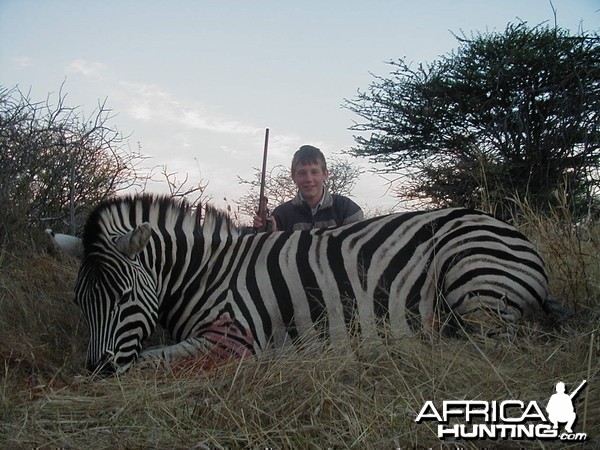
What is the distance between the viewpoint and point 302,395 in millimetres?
1784

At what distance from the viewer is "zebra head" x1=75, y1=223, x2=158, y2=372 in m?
2.38

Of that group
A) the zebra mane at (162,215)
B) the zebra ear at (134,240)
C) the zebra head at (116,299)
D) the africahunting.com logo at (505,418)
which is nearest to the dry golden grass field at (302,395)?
the africahunting.com logo at (505,418)

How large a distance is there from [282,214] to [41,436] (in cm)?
322

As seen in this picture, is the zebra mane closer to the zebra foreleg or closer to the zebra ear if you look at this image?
the zebra ear

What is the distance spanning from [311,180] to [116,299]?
2296mm

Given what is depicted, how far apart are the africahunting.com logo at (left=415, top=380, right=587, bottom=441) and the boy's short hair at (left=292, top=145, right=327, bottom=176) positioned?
9.87 feet

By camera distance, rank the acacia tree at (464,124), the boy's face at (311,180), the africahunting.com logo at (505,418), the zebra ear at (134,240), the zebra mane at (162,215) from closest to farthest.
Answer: the africahunting.com logo at (505,418) < the zebra ear at (134,240) < the zebra mane at (162,215) < the boy's face at (311,180) < the acacia tree at (464,124)

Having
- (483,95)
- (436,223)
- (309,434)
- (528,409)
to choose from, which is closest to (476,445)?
(528,409)

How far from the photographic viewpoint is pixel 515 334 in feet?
7.30

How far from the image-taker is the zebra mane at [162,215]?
2836 mm

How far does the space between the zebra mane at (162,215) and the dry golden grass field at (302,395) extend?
2.53 feet

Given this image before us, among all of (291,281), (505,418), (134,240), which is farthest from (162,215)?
(505,418)

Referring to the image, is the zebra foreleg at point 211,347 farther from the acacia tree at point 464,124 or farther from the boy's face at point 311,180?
the acacia tree at point 464,124

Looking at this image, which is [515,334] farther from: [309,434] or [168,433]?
[168,433]
